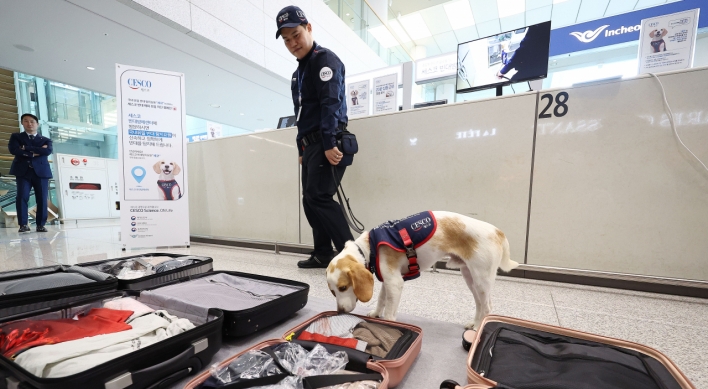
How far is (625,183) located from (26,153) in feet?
25.8

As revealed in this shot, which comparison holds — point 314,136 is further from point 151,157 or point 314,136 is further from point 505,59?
point 151,157

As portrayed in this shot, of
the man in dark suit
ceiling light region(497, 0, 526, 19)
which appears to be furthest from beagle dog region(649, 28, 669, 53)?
the man in dark suit

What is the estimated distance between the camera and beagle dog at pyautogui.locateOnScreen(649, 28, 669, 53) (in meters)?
1.95

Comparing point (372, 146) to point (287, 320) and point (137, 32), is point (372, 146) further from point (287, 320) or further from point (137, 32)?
point (137, 32)

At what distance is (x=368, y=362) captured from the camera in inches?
31.3

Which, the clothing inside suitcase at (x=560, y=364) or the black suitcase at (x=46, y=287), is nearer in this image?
the clothing inside suitcase at (x=560, y=364)

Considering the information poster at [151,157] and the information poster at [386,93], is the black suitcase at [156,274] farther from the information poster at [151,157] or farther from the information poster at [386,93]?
the information poster at [386,93]

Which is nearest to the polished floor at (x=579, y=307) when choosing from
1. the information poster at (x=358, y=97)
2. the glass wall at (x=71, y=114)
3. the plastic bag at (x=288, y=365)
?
the plastic bag at (x=288, y=365)

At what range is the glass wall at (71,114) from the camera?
7.21 metres

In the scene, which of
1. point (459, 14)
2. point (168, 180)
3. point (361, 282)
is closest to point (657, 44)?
point (361, 282)

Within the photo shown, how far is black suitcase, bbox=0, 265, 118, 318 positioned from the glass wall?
6106 millimetres

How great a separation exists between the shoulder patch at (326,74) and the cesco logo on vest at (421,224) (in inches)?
48.6

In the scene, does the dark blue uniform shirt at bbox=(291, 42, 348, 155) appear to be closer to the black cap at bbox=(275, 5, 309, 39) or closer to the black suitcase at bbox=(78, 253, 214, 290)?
the black cap at bbox=(275, 5, 309, 39)

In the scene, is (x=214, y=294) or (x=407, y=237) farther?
(x=214, y=294)
